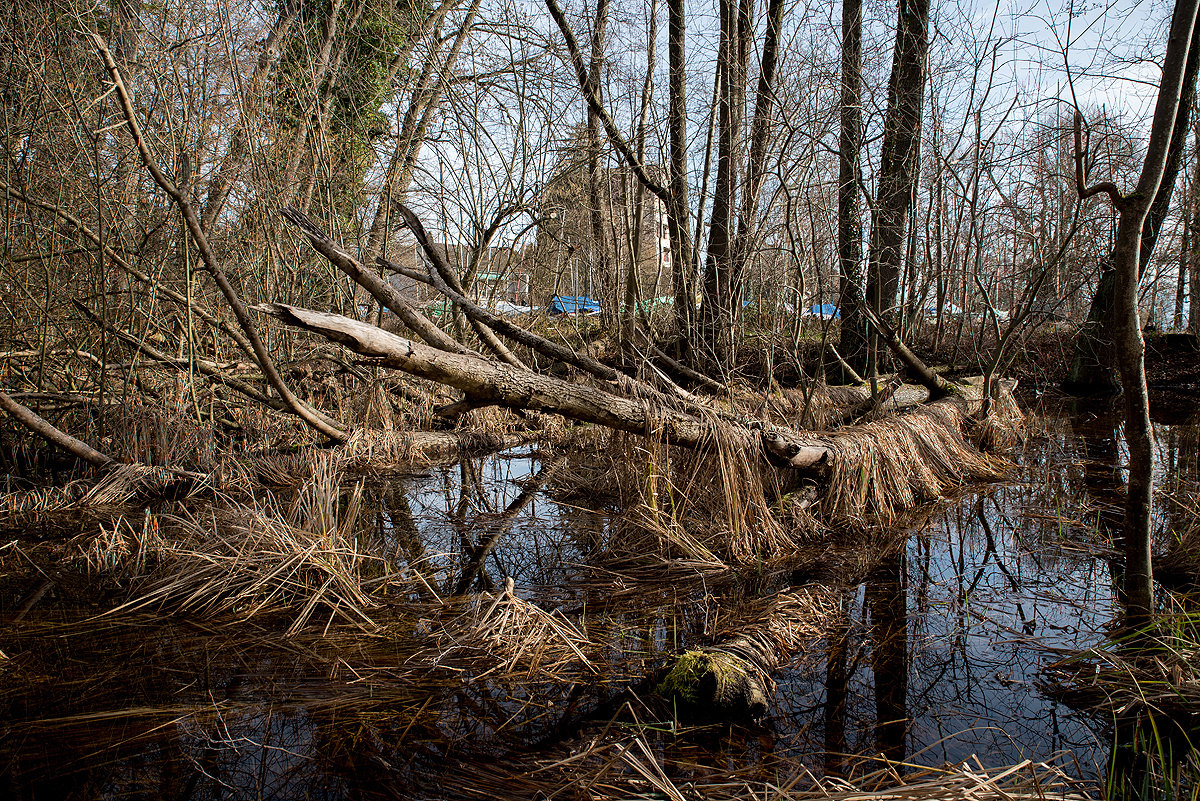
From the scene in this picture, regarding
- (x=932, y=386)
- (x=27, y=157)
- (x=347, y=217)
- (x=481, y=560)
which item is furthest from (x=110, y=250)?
(x=932, y=386)

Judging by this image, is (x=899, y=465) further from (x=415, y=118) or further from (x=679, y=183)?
(x=415, y=118)

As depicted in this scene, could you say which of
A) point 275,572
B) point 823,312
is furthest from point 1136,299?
point 823,312

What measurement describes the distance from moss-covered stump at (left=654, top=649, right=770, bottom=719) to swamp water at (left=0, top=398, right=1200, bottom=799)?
0.07m

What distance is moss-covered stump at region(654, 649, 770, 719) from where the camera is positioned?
2.49m

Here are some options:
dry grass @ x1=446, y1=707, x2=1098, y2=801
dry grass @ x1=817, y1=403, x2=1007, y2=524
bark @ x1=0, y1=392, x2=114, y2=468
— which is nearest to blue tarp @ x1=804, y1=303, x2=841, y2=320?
dry grass @ x1=817, y1=403, x2=1007, y2=524

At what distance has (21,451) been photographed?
Result: 6.02m

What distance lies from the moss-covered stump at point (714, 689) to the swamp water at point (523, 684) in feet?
0.23

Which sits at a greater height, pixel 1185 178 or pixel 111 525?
pixel 1185 178

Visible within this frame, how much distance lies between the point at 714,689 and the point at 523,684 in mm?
788

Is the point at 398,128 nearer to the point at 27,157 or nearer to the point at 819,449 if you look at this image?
the point at 27,157

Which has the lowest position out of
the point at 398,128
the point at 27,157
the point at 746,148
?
the point at 27,157

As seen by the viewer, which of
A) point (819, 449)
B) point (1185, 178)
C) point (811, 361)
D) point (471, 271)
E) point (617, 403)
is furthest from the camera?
point (811, 361)

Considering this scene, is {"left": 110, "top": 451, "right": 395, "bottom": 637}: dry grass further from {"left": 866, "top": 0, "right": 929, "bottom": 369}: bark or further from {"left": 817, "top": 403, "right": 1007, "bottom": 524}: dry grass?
{"left": 866, "top": 0, "right": 929, "bottom": 369}: bark

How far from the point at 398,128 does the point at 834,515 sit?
7.09m
